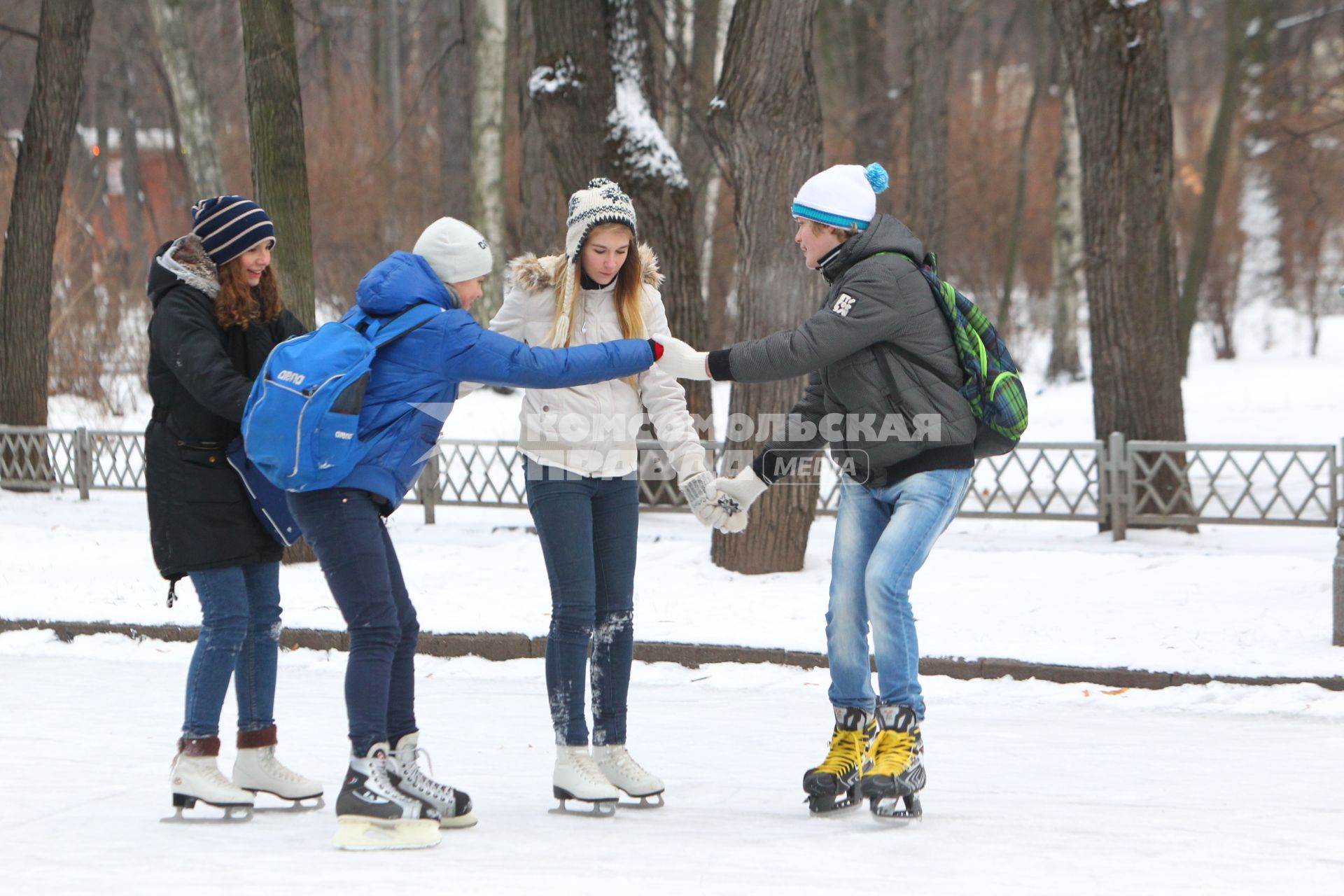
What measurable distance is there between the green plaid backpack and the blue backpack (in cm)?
163

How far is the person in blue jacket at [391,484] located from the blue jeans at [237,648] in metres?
0.42

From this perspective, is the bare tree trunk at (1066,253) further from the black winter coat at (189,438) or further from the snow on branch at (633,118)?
the black winter coat at (189,438)

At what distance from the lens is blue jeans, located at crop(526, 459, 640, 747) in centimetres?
475

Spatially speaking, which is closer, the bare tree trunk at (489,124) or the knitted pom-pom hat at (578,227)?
the knitted pom-pom hat at (578,227)

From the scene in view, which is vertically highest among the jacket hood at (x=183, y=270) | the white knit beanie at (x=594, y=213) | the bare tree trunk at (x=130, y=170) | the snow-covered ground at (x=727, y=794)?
the bare tree trunk at (x=130, y=170)

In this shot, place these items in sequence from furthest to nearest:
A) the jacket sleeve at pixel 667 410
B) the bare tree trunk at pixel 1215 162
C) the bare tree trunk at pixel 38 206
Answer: the bare tree trunk at pixel 1215 162 < the bare tree trunk at pixel 38 206 < the jacket sleeve at pixel 667 410

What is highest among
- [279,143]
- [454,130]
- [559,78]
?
[454,130]

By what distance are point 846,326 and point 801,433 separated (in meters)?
0.50

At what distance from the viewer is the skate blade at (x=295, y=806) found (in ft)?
16.1

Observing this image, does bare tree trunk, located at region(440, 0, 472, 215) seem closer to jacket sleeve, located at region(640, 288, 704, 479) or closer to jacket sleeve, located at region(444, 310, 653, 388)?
jacket sleeve, located at region(640, 288, 704, 479)

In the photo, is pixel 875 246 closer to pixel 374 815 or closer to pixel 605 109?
pixel 374 815

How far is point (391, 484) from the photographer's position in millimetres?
→ 4441

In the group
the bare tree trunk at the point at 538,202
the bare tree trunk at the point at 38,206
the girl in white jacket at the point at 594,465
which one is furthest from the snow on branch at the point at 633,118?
the girl in white jacket at the point at 594,465

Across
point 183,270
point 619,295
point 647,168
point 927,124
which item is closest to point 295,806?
point 183,270
